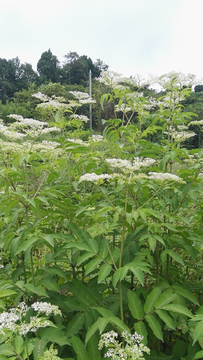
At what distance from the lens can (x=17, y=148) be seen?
7.93 feet

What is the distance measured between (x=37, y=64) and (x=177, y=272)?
7912 cm

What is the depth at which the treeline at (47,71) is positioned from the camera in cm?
6142

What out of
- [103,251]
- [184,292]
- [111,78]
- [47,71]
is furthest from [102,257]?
[47,71]

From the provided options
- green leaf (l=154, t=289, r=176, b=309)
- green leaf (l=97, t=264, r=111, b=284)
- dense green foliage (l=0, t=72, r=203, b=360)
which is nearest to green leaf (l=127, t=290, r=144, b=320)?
dense green foliage (l=0, t=72, r=203, b=360)

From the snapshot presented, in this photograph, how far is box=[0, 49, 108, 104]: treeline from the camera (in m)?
61.4

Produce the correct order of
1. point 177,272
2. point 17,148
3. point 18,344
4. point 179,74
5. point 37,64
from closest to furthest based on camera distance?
point 18,344
point 17,148
point 177,272
point 179,74
point 37,64

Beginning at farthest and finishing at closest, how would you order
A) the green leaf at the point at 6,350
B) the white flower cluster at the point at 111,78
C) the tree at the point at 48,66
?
the tree at the point at 48,66 < the white flower cluster at the point at 111,78 < the green leaf at the point at 6,350

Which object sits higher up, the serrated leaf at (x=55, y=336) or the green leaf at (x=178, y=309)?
the green leaf at (x=178, y=309)

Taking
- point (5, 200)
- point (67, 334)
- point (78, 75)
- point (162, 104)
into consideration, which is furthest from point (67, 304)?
point (78, 75)

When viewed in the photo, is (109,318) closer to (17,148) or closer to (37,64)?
(17,148)

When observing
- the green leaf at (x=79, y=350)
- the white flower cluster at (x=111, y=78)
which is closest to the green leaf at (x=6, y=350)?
the green leaf at (x=79, y=350)

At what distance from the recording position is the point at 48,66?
68688mm

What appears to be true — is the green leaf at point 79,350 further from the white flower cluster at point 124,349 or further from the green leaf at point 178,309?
the green leaf at point 178,309

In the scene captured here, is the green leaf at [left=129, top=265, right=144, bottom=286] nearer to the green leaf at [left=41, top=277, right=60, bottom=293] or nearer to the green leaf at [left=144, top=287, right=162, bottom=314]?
the green leaf at [left=144, top=287, right=162, bottom=314]
